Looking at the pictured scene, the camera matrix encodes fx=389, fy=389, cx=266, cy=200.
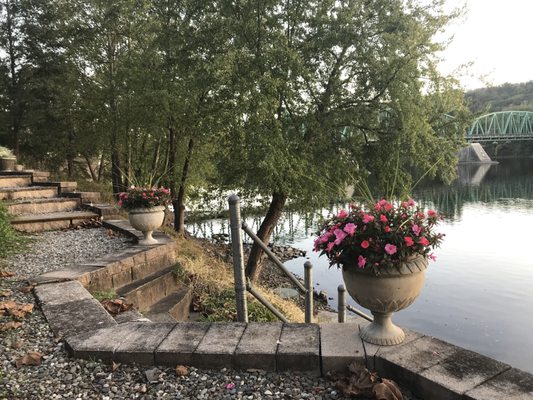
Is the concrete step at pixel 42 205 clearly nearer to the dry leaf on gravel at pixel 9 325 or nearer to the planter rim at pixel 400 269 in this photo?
the dry leaf on gravel at pixel 9 325

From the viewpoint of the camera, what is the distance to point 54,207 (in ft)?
24.5

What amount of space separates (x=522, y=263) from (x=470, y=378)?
13441 mm

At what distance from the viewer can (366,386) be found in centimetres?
199

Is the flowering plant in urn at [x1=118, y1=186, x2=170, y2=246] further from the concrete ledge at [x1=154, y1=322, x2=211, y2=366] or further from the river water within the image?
the concrete ledge at [x1=154, y1=322, x2=211, y2=366]

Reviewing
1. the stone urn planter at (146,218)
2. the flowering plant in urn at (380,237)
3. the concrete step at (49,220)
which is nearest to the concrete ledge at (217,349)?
the flowering plant in urn at (380,237)

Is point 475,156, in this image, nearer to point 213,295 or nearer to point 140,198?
point 213,295

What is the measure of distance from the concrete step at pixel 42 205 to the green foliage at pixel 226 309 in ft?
13.1

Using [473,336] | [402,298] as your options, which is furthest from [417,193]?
[402,298]

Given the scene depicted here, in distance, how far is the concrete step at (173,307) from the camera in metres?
4.19

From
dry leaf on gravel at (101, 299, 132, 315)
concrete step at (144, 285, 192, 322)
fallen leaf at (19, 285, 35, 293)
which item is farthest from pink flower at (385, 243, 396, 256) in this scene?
fallen leaf at (19, 285, 35, 293)

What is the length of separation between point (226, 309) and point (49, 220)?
3.84 metres

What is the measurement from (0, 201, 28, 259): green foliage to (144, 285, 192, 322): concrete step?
203cm

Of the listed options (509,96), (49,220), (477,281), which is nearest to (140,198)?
(49,220)

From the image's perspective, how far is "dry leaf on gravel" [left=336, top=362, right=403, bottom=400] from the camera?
1.93 metres
